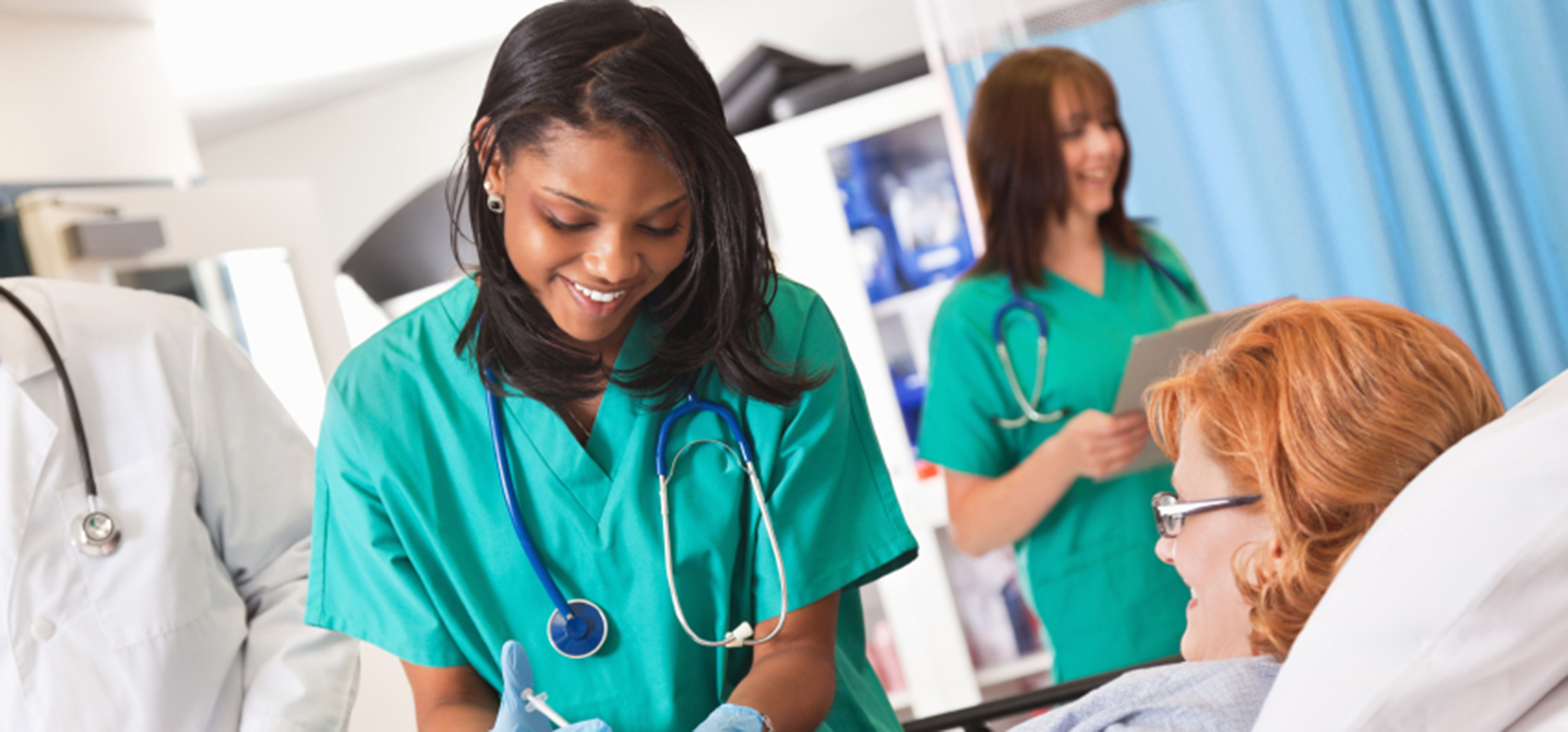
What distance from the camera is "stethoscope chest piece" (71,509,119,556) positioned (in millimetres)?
1231

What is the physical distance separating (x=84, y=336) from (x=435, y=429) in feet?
1.75

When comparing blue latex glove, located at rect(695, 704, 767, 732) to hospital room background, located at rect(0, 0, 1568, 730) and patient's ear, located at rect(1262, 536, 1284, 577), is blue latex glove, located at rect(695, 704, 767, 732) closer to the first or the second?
patient's ear, located at rect(1262, 536, 1284, 577)

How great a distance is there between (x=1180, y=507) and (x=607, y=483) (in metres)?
0.50

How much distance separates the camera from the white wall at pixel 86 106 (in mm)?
2195

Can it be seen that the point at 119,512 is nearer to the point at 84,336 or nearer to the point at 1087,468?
the point at 84,336

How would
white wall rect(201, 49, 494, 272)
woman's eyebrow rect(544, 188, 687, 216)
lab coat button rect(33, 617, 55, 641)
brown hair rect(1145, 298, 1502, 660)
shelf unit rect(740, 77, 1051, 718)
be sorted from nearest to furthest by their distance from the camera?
brown hair rect(1145, 298, 1502, 660) → woman's eyebrow rect(544, 188, 687, 216) → lab coat button rect(33, 617, 55, 641) → shelf unit rect(740, 77, 1051, 718) → white wall rect(201, 49, 494, 272)

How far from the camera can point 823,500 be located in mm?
1045

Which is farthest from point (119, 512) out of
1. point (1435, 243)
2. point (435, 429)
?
point (1435, 243)

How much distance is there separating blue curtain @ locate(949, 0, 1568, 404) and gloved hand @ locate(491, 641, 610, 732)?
1.60m

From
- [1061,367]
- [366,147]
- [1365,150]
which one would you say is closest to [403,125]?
[366,147]

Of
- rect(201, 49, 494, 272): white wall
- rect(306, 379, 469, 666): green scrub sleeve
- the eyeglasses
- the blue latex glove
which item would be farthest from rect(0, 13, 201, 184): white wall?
the eyeglasses

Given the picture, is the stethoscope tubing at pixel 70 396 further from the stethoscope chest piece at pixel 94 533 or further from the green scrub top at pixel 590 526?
the green scrub top at pixel 590 526

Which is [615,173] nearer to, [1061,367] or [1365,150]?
[1061,367]

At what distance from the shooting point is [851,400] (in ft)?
3.72
